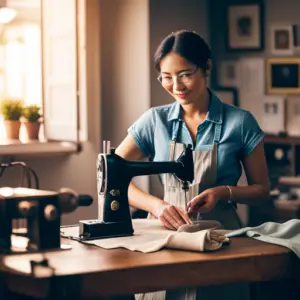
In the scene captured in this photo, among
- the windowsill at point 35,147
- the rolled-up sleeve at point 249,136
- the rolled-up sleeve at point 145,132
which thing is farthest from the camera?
the windowsill at point 35,147

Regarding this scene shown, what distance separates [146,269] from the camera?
2189 millimetres

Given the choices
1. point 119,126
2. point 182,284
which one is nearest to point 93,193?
point 119,126

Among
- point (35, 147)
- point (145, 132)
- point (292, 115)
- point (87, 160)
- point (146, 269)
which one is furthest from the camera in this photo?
point (292, 115)

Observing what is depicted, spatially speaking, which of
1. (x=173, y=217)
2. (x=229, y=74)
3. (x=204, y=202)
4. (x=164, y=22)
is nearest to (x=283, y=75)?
(x=229, y=74)

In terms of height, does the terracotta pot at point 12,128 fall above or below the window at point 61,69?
below

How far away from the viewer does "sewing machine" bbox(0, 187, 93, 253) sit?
231 centimetres

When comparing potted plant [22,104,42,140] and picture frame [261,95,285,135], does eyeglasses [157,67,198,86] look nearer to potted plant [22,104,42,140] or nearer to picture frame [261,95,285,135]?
potted plant [22,104,42,140]

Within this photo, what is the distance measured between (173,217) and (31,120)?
274cm

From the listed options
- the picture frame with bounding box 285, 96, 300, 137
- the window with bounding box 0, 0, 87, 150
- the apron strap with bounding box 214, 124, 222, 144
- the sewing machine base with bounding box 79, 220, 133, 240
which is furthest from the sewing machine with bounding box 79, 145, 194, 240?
the picture frame with bounding box 285, 96, 300, 137

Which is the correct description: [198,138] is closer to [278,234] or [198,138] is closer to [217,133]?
[217,133]

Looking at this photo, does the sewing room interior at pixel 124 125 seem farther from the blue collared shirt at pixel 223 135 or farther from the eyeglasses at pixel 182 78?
the eyeglasses at pixel 182 78

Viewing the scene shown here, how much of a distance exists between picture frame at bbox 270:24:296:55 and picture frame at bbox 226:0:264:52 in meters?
0.10

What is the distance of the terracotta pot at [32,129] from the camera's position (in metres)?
5.30

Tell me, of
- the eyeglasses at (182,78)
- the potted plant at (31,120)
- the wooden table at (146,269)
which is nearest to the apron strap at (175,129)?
the eyeglasses at (182,78)
